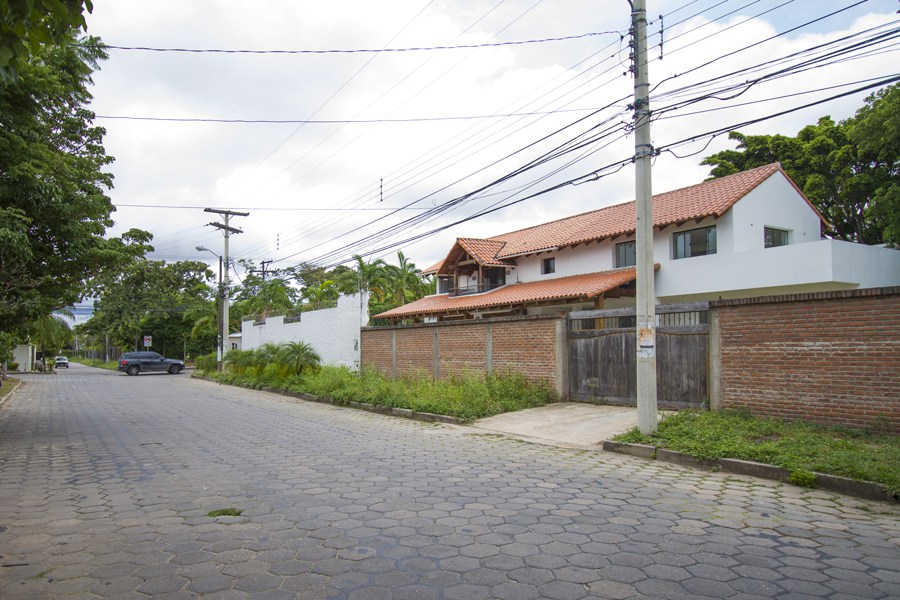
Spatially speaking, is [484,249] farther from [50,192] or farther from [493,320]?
[50,192]

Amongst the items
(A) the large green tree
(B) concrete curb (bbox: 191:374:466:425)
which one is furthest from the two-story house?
(B) concrete curb (bbox: 191:374:466:425)

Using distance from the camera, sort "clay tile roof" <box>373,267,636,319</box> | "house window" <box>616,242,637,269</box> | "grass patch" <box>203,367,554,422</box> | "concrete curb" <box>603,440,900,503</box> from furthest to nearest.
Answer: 1. "house window" <box>616,242,637,269</box>
2. "clay tile roof" <box>373,267,636,319</box>
3. "grass patch" <box>203,367,554,422</box>
4. "concrete curb" <box>603,440,900,503</box>

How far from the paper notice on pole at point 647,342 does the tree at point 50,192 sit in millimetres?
9249

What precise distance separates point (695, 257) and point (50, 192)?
18.3 meters

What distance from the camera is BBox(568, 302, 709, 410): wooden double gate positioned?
1096 centimetres

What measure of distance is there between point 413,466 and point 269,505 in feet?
7.58

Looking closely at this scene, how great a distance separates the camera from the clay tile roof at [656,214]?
66.0 ft

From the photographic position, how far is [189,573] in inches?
157

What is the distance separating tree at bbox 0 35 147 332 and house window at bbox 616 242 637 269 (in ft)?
53.7

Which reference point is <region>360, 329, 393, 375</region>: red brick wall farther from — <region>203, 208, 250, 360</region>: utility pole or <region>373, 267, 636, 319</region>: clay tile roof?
<region>203, 208, 250, 360</region>: utility pole

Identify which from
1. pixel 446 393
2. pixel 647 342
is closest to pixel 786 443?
pixel 647 342

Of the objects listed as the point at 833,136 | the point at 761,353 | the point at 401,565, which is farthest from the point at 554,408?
the point at 833,136

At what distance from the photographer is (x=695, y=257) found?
2011 centimetres

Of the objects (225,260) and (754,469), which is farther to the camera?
(225,260)
